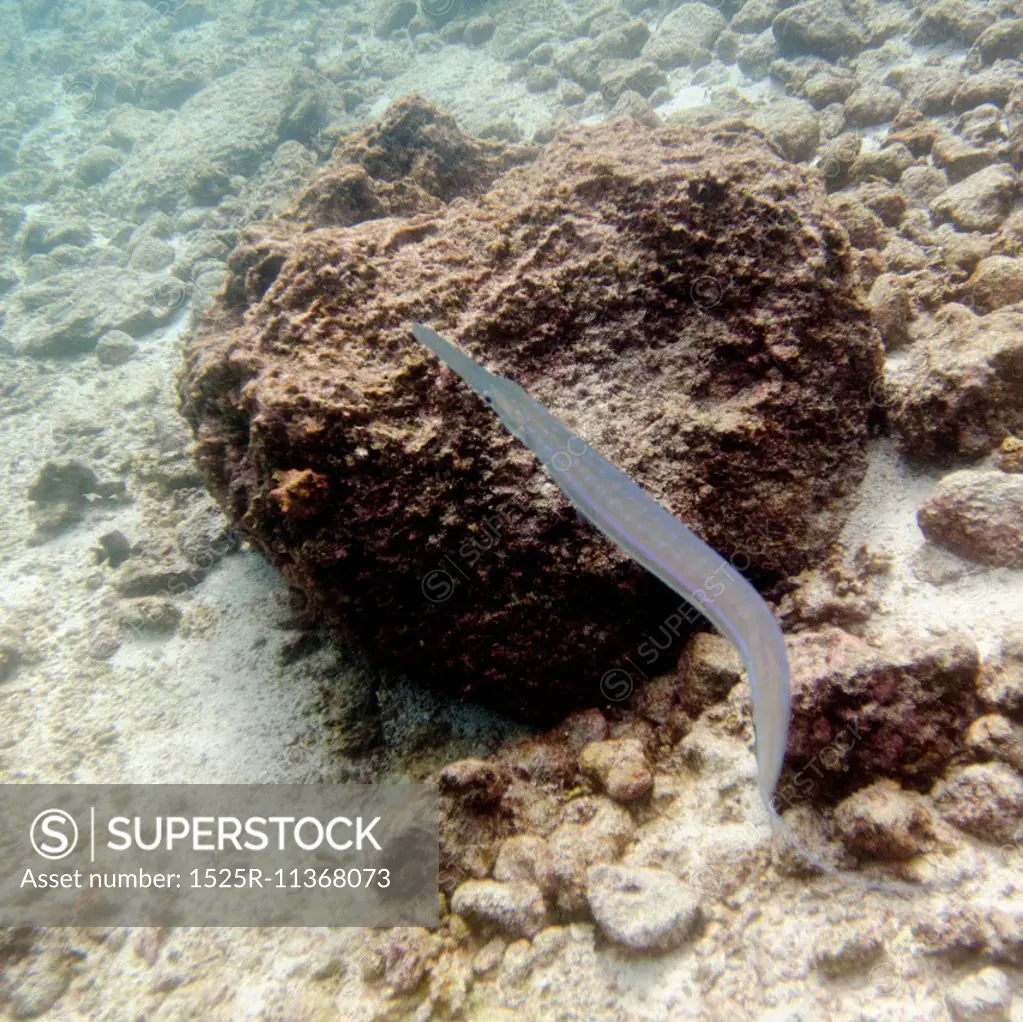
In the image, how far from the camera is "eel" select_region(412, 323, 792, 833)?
182 cm

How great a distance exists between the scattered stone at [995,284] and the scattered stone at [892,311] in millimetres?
614

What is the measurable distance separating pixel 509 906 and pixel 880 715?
2100 millimetres

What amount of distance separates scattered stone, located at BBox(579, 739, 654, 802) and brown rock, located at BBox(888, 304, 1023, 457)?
2667 mm

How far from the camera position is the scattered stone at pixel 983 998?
2.01 m

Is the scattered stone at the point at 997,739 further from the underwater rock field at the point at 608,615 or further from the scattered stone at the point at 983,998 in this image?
the scattered stone at the point at 983,998

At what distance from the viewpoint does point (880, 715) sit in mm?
2566

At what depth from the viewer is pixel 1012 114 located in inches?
265

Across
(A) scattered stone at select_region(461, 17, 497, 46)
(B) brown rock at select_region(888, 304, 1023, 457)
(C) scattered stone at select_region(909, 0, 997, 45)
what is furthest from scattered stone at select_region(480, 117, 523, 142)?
(B) brown rock at select_region(888, 304, 1023, 457)

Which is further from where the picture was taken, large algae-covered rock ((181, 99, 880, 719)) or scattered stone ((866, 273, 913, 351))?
scattered stone ((866, 273, 913, 351))

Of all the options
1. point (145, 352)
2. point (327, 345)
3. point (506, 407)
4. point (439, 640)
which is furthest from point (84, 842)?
point (145, 352)

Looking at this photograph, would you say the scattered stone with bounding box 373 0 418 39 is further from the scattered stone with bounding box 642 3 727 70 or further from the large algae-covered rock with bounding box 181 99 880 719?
the large algae-covered rock with bounding box 181 99 880 719

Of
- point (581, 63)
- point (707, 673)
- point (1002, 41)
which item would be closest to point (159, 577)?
point (707, 673)

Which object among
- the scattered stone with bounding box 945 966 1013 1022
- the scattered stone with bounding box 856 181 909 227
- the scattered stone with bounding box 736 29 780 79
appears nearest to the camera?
the scattered stone with bounding box 945 966 1013 1022

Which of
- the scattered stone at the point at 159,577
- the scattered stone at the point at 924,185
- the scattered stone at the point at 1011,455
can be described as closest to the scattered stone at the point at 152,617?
the scattered stone at the point at 159,577
